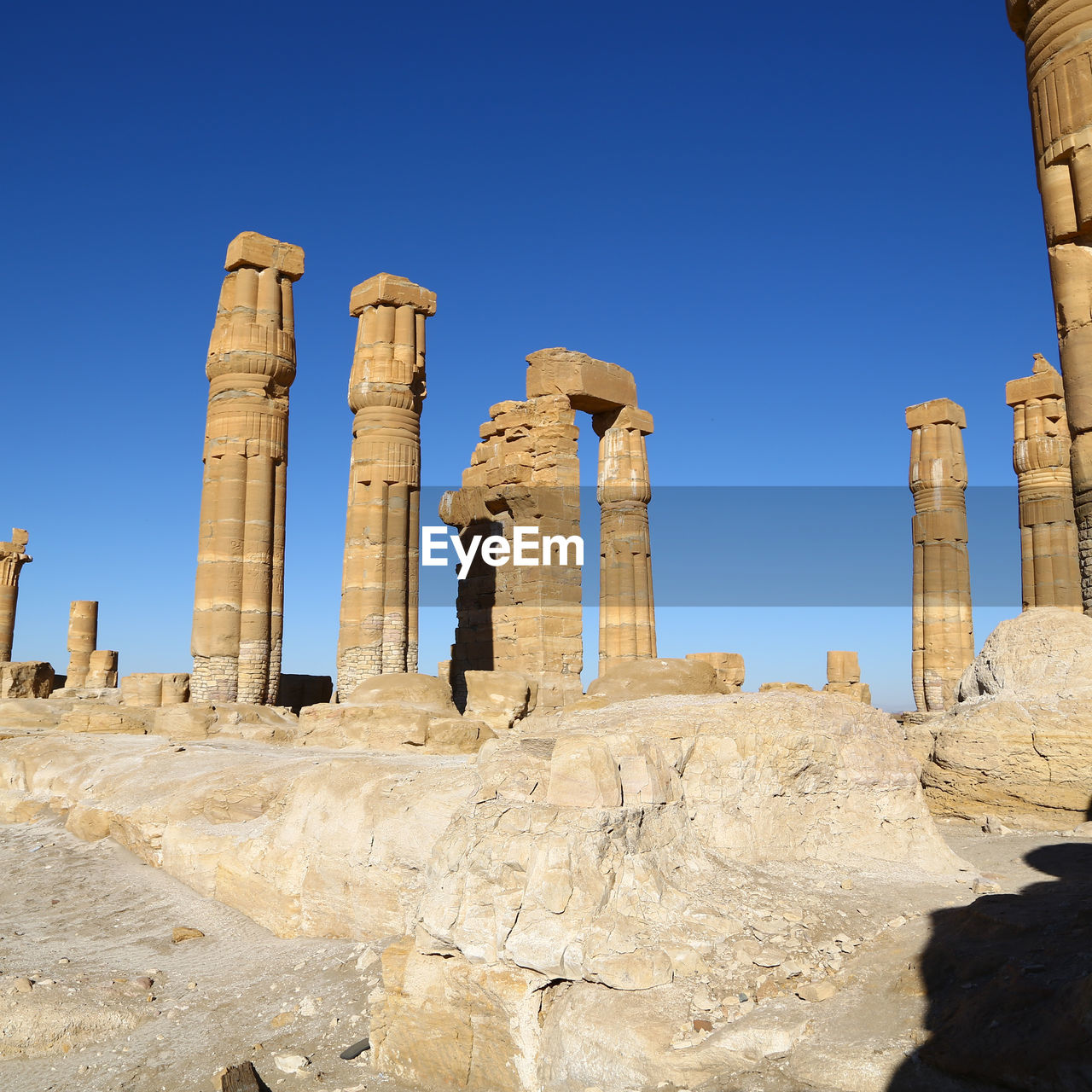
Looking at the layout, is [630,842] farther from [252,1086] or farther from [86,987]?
[86,987]

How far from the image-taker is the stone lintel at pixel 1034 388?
21375mm

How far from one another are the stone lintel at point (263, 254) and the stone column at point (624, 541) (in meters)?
6.89

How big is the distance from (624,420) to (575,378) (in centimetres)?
414

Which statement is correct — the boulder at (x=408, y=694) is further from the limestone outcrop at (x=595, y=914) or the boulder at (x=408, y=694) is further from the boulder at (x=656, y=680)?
the limestone outcrop at (x=595, y=914)

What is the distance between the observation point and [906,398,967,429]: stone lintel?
2312cm

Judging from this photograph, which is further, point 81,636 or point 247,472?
point 81,636

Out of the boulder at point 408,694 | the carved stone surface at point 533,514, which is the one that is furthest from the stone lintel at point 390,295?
the boulder at point 408,694

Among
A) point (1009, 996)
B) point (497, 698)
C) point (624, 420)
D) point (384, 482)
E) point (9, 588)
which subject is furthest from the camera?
point (9, 588)

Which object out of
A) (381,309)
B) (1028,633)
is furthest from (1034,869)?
(381,309)

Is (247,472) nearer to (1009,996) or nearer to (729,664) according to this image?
(729,664)

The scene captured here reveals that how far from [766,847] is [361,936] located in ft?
7.58

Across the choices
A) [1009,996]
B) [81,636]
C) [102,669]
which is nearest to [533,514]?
[1009,996]

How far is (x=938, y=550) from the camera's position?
23.3m

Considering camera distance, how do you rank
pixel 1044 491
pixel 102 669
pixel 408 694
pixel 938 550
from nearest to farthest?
pixel 408 694 → pixel 1044 491 → pixel 938 550 → pixel 102 669
